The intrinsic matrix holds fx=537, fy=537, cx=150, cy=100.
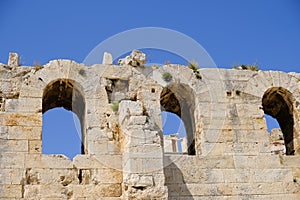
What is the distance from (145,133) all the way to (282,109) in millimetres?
5191

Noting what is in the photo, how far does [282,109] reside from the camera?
15.1m

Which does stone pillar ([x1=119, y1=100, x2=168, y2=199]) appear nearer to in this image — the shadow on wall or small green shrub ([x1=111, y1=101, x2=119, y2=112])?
small green shrub ([x1=111, y1=101, x2=119, y2=112])

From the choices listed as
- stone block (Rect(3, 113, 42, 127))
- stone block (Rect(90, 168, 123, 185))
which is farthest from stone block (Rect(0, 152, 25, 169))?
stone block (Rect(90, 168, 123, 185))

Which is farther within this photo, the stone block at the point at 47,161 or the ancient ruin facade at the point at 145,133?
the stone block at the point at 47,161

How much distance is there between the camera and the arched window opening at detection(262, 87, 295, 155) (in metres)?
14.5

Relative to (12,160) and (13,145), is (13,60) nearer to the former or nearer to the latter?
(13,145)

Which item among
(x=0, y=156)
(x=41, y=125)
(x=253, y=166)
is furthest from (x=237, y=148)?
(x=0, y=156)

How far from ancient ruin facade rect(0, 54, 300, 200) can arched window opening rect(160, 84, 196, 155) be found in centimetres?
3

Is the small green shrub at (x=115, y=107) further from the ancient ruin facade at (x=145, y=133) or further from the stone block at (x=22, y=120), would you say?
the stone block at (x=22, y=120)

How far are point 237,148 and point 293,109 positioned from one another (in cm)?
223

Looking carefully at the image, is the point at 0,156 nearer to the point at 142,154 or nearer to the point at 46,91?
the point at 46,91

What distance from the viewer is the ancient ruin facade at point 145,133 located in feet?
38.3

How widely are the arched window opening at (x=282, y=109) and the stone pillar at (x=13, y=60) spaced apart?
6.56 m

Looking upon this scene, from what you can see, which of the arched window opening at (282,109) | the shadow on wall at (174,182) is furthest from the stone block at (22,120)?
the arched window opening at (282,109)
